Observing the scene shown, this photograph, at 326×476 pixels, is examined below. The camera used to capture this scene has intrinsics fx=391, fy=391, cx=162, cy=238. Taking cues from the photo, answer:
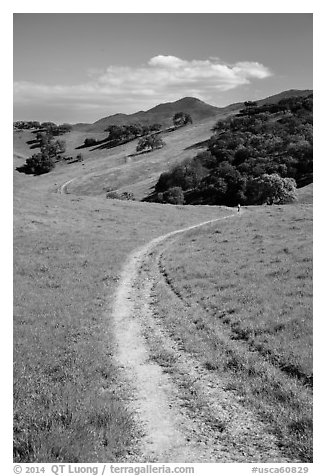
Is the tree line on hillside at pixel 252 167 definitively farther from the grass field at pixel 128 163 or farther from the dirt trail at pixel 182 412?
the dirt trail at pixel 182 412

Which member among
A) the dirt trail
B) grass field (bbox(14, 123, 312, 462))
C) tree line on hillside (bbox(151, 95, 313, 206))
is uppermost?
tree line on hillside (bbox(151, 95, 313, 206))

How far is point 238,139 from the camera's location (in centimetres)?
13050

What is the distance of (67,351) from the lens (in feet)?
48.1

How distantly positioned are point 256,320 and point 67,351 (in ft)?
25.5

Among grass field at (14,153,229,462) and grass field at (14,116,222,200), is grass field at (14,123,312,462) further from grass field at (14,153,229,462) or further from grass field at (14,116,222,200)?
grass field at (14,116,222,200)

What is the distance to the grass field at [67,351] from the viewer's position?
9.36 m

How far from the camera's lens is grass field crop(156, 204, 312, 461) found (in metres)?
10.9

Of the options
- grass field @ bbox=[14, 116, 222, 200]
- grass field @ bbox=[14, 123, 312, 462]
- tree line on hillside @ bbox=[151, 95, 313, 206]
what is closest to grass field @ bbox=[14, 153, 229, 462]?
grass field @ bbox=[14, 123, 312, 462]

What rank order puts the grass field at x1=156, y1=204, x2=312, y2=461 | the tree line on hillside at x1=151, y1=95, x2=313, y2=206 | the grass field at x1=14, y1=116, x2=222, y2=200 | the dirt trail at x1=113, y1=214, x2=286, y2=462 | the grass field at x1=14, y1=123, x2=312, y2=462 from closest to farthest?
the dirt trail at x1=113, y1=214, x2=286, y2=462
the grass field at x1=14, y1=123, x2=312, y2=462
the grass field at x1=156, y1=204, x2=312, y2=461
the tree line on hillside at x1=151, y1=95, x2=313, y2=206
the grass field at x1=14, y1=116, x2=222, y2=200

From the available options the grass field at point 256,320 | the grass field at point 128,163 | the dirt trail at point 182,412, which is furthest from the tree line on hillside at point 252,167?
the dirt trail at point 182,412

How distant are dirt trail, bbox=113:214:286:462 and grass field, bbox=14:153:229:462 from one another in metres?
0.57

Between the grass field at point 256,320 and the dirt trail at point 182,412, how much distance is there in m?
0.49
